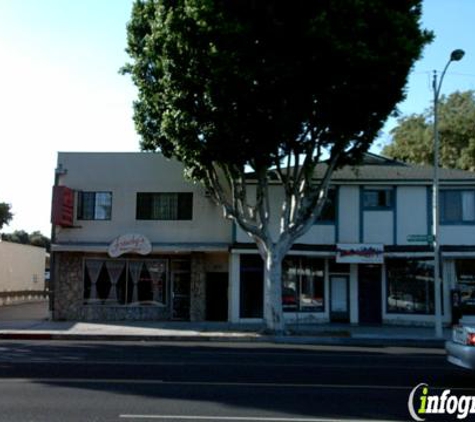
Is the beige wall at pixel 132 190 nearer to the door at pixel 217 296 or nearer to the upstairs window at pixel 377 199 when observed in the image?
the door at pixel 217 296

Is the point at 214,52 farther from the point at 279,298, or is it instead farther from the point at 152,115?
the point at 279,298

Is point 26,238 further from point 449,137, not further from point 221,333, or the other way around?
point 221,333

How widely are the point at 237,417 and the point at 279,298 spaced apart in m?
13.7

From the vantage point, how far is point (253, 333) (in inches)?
855

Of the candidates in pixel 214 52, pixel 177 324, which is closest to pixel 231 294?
pixel 177 324

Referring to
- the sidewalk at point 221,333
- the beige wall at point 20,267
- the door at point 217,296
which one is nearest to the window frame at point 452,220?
the sidewalk at point 221,333

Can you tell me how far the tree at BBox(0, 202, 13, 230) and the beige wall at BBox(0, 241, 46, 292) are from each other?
4.04 m

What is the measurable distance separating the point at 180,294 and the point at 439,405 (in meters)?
19.3

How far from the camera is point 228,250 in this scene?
25.9 meters

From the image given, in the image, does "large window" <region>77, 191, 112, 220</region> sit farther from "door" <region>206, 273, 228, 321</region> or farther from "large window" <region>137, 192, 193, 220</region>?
"door" <region>206, 273, 228, 321</region>

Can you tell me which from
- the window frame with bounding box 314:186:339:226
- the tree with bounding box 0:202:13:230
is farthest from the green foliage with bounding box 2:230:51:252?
the window frame with bounding box 314:186:339:226

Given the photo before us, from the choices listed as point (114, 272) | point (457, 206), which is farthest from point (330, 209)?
point (114, 272)

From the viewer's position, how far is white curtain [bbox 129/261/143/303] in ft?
89.9

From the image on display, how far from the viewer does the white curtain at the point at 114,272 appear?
2734 cm
